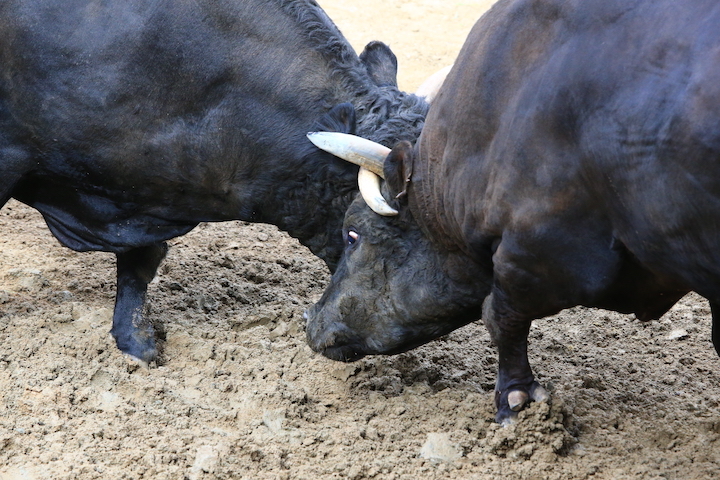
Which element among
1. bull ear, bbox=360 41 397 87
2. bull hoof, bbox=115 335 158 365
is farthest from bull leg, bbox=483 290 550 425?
bull hoof, bbox=115 335 158 365

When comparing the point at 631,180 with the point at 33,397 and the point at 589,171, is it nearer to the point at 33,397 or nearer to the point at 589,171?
the point at 589,171

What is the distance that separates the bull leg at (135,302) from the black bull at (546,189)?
925 millimetres

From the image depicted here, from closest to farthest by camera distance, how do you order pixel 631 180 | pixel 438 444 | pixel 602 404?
pixel 631 180 < pixel 438 444 < pixel 602 404

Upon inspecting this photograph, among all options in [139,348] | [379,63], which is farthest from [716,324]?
[139,348]

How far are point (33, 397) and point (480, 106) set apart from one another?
2.30m

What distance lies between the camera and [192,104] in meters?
4.37

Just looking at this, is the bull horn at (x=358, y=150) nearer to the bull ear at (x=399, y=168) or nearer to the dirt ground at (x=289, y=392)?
the bull ear at (x=399, y=168)

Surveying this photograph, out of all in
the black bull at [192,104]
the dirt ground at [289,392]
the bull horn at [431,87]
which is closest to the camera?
the dirt ground at [289,392]

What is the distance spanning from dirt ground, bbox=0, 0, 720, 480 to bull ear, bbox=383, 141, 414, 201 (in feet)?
3.11

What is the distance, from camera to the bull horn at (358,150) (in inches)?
163

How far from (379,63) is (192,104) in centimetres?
96

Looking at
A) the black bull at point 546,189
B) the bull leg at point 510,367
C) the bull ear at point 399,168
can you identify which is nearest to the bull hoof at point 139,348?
the black bull at point 546,189

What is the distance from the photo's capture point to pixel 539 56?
330cm

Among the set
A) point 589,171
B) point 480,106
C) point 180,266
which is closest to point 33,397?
point 180,266
